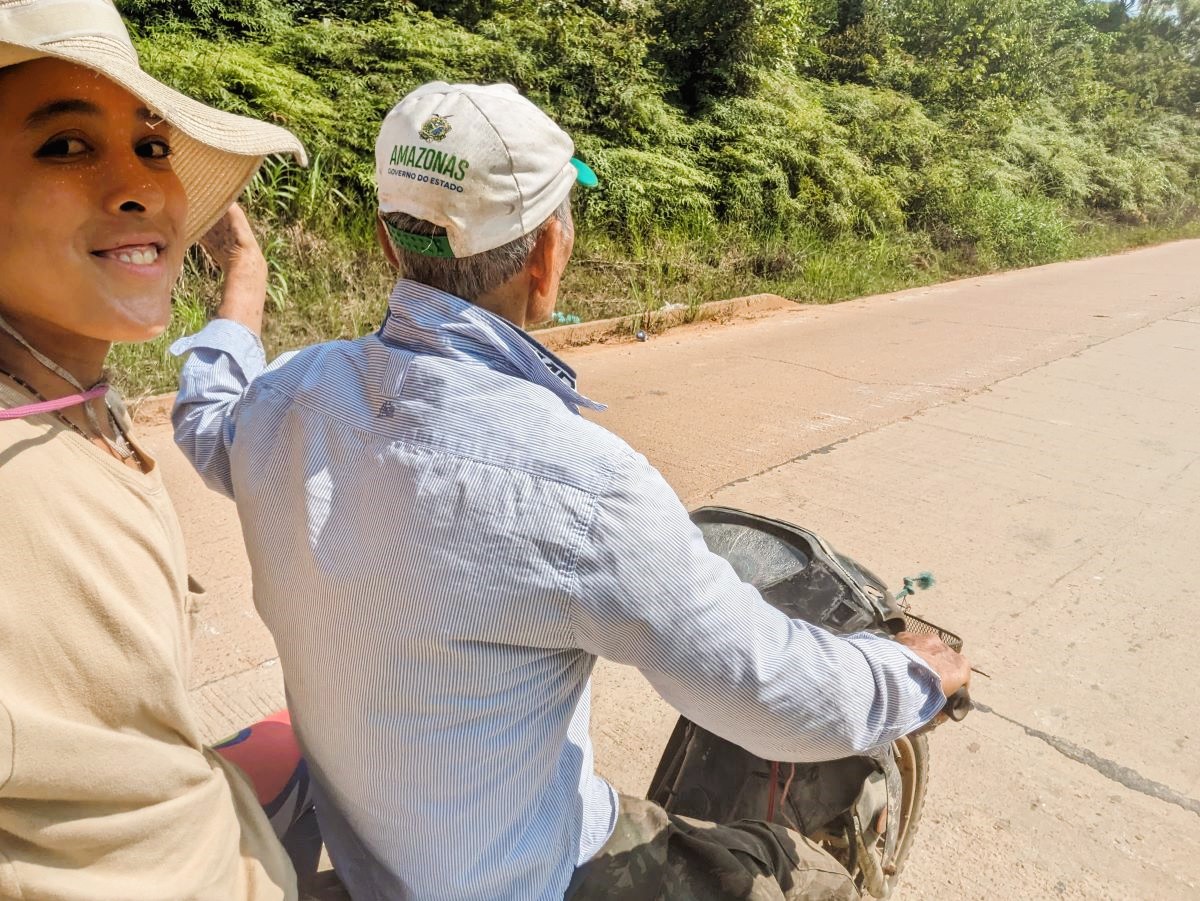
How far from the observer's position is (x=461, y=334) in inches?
50.4

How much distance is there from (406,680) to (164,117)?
0.81m

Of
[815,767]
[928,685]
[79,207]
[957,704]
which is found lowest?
[815,767]

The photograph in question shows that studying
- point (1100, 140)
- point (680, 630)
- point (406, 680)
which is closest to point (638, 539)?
point (680, 630)

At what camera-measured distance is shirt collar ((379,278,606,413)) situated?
4.18ft

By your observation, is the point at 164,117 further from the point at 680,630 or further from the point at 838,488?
the point at 838,488

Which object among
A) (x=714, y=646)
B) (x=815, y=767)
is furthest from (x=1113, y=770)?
(x=714, y=646)

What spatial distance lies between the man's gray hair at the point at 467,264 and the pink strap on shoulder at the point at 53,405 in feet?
1.48

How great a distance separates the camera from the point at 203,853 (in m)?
1.10

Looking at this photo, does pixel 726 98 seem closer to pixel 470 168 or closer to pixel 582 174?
pixel 582 174

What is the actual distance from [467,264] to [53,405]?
54 cm

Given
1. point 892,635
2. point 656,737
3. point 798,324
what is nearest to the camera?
point 892,635

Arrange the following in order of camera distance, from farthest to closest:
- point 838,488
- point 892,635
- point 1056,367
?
1. point 1056,367
2. point 838,488
3. point 892,635

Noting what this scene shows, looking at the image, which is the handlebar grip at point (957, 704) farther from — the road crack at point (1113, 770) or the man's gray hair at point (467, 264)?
the road crack at point (1113, 770)

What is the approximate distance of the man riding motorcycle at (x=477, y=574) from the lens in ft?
3.86
